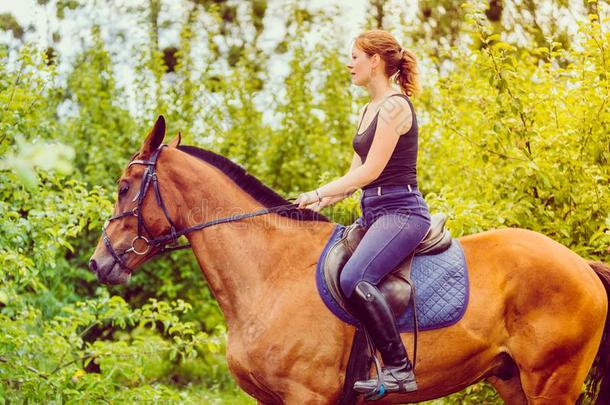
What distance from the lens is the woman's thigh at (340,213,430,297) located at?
12.8ft

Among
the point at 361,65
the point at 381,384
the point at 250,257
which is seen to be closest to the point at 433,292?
the point at 381,384

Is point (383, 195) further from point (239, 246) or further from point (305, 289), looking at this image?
point (239, 246)

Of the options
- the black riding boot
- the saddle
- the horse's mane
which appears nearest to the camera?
the black riding boot

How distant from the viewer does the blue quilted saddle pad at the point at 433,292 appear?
405 centimetres

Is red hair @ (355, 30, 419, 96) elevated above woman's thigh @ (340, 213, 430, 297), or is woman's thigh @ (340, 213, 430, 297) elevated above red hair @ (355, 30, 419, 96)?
red hair @ (355, 30, 419, 96)

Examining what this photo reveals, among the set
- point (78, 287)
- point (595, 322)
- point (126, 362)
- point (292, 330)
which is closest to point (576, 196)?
point (595, 322)

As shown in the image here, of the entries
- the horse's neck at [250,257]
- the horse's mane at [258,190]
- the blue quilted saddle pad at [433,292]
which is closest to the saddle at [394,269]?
the blue quilted saddle pad at [433,292]

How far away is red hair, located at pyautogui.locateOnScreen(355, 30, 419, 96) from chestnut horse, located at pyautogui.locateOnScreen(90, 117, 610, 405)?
3.08 feet

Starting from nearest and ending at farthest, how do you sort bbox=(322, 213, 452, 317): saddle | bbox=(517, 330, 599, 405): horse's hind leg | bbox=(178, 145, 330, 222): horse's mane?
bbox=(322, 213, 452, 317): saddle < bbox=(517, 330, 599, 405): horse's hind leg < bbox=(178, 145, 330, 222): horse's mane

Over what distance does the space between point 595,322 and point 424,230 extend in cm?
116

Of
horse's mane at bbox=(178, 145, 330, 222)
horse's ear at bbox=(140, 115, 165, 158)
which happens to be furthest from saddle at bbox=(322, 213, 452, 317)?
horse's ear at bbox=(140, 115, 165, 158)

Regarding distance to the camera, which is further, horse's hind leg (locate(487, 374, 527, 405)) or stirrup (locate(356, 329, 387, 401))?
horse's hind leg (locate(487, 374, 527, 405))

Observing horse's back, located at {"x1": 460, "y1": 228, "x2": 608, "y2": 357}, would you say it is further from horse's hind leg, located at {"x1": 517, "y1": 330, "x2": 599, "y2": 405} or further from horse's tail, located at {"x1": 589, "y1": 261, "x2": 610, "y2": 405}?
horse's tail, located at {"x1": 589, "y1": 261, "x2": 610, "y2": 405}

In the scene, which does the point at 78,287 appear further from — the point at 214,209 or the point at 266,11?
the point at 266,11
